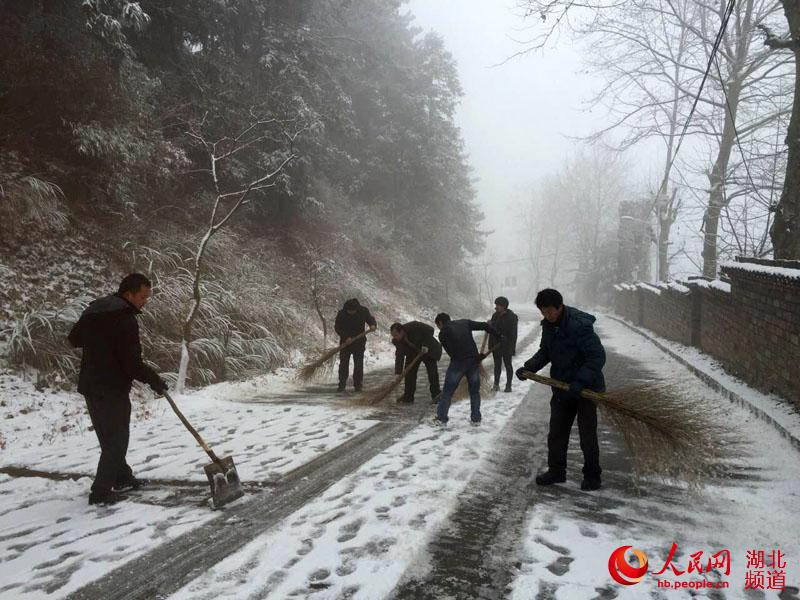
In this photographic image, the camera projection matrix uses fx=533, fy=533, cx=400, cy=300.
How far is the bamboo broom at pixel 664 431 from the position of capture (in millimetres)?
4406

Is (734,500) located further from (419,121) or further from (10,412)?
(419,121)

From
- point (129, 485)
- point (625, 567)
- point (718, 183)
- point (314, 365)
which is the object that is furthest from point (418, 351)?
point (718, 183)

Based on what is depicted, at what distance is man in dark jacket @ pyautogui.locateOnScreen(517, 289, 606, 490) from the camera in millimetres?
4441

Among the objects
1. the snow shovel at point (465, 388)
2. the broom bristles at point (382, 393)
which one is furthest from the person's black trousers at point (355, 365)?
the snow shovel at point (465, 388)

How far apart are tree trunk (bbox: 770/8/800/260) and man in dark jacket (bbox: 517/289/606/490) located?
5.48m

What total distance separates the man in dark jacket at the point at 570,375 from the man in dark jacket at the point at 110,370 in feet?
10.8

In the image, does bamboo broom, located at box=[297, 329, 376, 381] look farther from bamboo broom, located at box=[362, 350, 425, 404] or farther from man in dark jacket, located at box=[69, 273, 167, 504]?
man in dark jacket, located at box=[69, 273, 167, 504]

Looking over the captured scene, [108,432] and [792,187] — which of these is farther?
[792,187]

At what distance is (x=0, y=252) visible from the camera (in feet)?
27.4

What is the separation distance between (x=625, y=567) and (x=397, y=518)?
1.53 meters

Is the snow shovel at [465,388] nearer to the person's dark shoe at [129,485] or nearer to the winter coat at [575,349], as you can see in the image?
the winter coat at [575,349]

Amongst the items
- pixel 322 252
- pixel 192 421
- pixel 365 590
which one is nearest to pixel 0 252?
pixel 192 421

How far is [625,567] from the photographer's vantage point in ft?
10.5

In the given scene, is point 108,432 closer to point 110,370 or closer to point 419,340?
point 110,370
